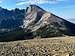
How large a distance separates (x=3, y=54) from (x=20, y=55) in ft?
21.0

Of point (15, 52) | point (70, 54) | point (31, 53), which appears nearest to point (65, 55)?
point (70, 54)

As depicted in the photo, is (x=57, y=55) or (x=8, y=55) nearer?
(x=57, y=55)

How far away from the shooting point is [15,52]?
Result: 255 ft

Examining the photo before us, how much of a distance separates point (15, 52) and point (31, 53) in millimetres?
6261

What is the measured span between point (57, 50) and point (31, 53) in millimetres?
8285

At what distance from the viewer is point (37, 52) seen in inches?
2911

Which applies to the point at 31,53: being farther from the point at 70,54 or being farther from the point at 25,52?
the point at 70,54

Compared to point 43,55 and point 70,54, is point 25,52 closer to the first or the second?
point 43,55

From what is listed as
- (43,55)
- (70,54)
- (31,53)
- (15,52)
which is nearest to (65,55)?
(70,54)

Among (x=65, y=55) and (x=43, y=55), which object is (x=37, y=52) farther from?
(x=65, y=55)

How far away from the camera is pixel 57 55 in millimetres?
69125

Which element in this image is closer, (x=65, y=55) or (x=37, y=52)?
(x=65, y=55)

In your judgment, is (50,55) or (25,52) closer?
(50,55)

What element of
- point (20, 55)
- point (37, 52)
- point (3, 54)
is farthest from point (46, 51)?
point (3, 54)
